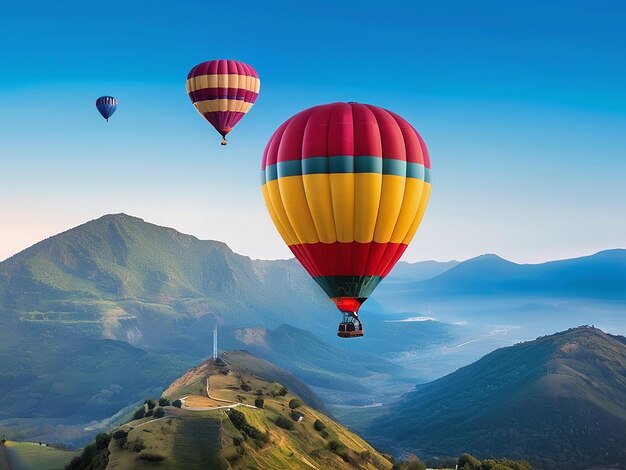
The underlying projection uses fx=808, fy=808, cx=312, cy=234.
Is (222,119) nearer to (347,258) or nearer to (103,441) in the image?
(103,441)

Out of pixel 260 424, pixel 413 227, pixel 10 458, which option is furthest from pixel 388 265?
pixel 10 458

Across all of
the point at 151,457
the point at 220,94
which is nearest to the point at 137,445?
the point at 151,457

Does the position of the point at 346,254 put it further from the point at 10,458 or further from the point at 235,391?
the point at 10,458

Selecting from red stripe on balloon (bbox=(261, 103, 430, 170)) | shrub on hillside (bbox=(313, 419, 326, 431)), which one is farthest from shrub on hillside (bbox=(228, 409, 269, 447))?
red stripe on balloon (bbox=(261, 103, 430, 170))

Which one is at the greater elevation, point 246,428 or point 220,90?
point 220,90

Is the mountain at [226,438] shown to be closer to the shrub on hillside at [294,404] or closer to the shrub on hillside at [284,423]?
the shrub on hillside at [284,423]

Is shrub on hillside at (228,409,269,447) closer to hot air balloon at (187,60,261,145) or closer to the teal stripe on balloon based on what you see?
hot air balloon at (187,60,261,145)

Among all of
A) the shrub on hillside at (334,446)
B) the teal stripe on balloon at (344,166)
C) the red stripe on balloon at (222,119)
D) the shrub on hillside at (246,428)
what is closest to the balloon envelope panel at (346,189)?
the teal stripe on balloon at (344,166)
